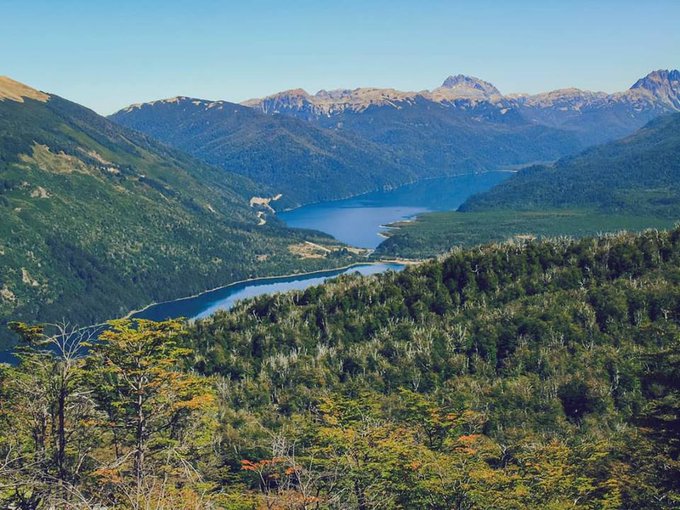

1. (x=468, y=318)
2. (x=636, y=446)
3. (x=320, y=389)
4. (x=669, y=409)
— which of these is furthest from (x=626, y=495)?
(x=468, y=318)

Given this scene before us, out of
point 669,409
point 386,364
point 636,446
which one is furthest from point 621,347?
point 669,409

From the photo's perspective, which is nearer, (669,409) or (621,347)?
(669,409)

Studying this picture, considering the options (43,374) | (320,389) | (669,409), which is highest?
(43,374)

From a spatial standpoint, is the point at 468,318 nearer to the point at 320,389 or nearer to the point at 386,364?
the point at 386,364

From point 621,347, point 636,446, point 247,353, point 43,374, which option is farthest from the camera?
point 247,353

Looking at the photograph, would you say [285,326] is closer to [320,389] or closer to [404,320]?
[404,320]

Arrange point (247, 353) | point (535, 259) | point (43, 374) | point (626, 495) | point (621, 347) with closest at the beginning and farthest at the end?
point (43, 374), point (626, 495), point (621, 347), point (247, 353), point (535, 259)

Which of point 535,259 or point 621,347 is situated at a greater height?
point 535,259
